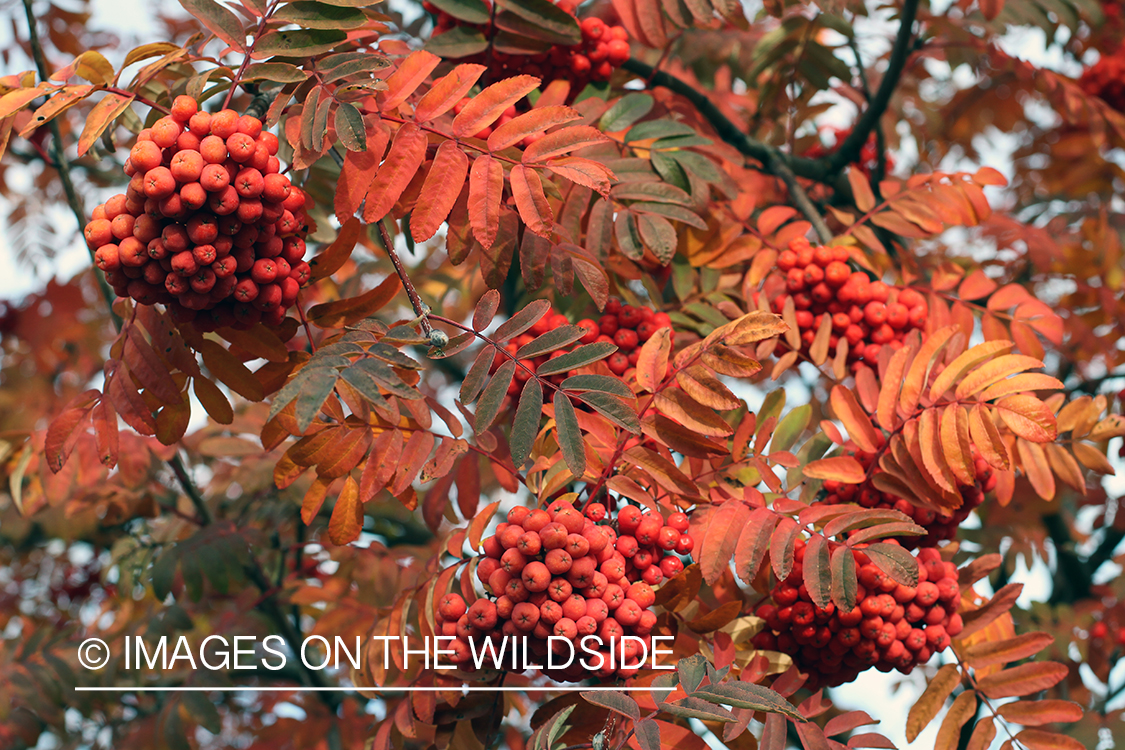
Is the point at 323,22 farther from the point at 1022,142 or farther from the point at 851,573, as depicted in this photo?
the point at 1022,142

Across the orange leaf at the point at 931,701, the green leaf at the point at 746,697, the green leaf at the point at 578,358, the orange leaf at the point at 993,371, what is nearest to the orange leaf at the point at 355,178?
the green leaf at the point at 578,358

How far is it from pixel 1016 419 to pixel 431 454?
1.32m

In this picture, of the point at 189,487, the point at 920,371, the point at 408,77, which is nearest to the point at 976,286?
the point at 920,371

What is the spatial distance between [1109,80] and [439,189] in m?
3.94

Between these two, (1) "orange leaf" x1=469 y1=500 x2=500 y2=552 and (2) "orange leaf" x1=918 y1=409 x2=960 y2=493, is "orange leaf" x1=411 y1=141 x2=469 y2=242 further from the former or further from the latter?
(2) "orange leaf" x1=918 y1=409 x2=960 y2=493

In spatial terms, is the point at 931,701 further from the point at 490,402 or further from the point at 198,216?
the point at 198,216

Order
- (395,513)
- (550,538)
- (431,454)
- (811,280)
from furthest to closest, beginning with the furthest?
1. (395,513)
2. (811,280)
3. (431,454)
4. (550,538)

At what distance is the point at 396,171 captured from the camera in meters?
1.84

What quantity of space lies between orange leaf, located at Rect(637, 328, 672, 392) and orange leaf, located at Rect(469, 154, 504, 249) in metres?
0.41

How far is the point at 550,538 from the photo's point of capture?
1676 mm

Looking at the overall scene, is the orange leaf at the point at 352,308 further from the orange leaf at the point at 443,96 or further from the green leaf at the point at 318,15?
the green leaf at the point at 318,15

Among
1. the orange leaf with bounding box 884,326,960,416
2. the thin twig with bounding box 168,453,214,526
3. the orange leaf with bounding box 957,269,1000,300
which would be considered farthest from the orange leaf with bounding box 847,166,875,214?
the thin twig with bounding box 168,453,214,526

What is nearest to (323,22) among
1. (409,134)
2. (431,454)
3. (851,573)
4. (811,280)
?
(409,134)

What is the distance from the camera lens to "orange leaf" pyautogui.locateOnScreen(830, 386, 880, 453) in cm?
209
